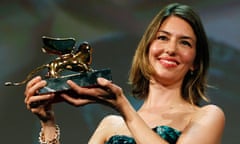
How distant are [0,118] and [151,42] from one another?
0.89m

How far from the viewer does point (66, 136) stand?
7.20 ft

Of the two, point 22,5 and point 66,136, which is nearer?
point 66,136

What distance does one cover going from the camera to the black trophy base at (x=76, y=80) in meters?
1.22

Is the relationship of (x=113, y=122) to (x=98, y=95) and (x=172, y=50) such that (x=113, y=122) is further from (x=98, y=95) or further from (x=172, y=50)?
(x=98, y=95)

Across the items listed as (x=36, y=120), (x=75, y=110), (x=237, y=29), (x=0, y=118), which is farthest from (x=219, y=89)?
(x=0, y=118)

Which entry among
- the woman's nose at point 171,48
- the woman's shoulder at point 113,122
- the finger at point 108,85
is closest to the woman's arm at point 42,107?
the finger at point 108,85

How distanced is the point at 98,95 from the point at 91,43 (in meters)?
1.10

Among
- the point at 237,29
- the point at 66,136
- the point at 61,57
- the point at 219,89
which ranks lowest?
the point at 66,136

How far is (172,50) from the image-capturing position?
4.98 feet

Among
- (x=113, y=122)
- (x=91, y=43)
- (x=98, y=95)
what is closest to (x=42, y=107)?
(x=98, y=95)

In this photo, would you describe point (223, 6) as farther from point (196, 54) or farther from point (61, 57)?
point (61, 57)

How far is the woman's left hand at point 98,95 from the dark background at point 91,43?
3.15 feet

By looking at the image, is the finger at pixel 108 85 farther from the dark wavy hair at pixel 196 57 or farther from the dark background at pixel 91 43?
the dark background at pixel 91 43

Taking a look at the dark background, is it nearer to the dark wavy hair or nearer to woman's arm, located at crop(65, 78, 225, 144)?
the dark wavy hair
